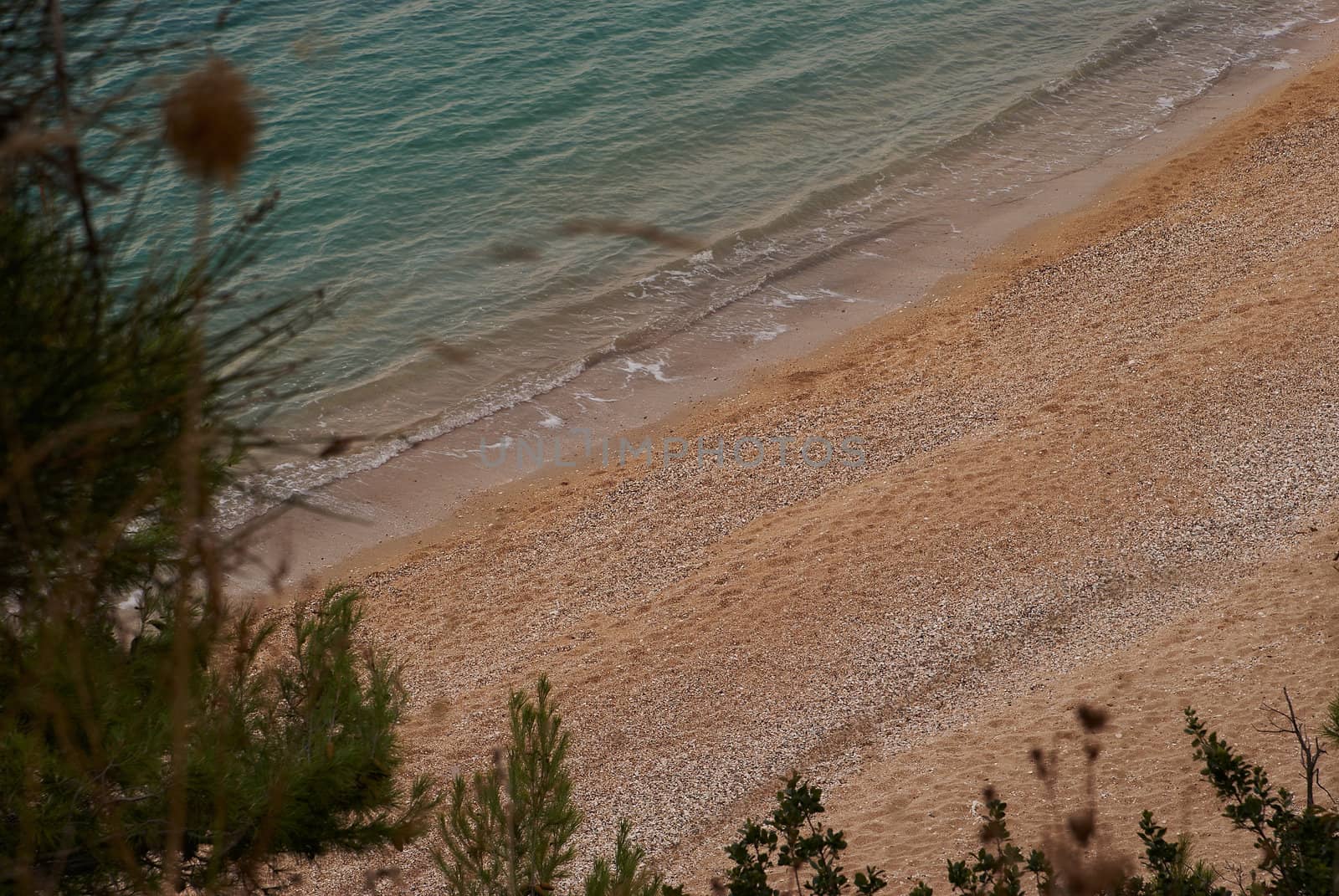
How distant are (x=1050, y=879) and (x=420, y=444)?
10.8m

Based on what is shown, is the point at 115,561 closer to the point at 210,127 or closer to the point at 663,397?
the point at 210,127

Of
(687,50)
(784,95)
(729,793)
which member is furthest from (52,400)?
(687,50)

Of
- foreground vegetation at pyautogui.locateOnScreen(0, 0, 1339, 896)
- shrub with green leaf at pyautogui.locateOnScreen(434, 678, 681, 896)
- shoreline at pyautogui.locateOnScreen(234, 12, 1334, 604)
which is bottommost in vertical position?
shoreline at pyautogui.locateOnScreen(234, 12, 1334, 604)

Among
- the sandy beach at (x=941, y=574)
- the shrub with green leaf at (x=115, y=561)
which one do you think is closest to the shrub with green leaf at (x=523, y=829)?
the shrub with green leaf at (x=115, y=561)

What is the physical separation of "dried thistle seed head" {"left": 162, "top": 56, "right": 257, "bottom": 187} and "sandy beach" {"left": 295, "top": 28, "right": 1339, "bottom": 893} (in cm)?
476

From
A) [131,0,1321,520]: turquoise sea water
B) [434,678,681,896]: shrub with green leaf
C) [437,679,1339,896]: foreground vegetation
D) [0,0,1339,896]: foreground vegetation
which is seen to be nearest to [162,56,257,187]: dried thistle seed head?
[0,0,1339,896]: foreground vegetation

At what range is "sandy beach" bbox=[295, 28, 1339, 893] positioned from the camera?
23.7ft

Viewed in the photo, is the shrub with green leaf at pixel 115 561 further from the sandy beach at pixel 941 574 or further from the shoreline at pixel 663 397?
the shoreline at pixel 663 397

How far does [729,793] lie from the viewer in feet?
24.5

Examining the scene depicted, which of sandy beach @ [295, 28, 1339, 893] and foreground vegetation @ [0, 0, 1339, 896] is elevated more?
foreground vegetation @ [0, 0, 1339, 896]

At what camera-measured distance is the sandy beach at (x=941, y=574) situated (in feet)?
23.7

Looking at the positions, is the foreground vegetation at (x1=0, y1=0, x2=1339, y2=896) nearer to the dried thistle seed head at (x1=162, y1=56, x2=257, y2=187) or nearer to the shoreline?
the dried thistle seed head at (x1=162, y1=56, x2=257, y2=187)

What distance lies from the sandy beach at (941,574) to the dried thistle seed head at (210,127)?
4.76 meters

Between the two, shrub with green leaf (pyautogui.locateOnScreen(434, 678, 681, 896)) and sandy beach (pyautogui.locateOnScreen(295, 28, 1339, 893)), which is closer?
shrub with green leaf (pyautogui.locateOnScreen(434, 678, 681, 896))
